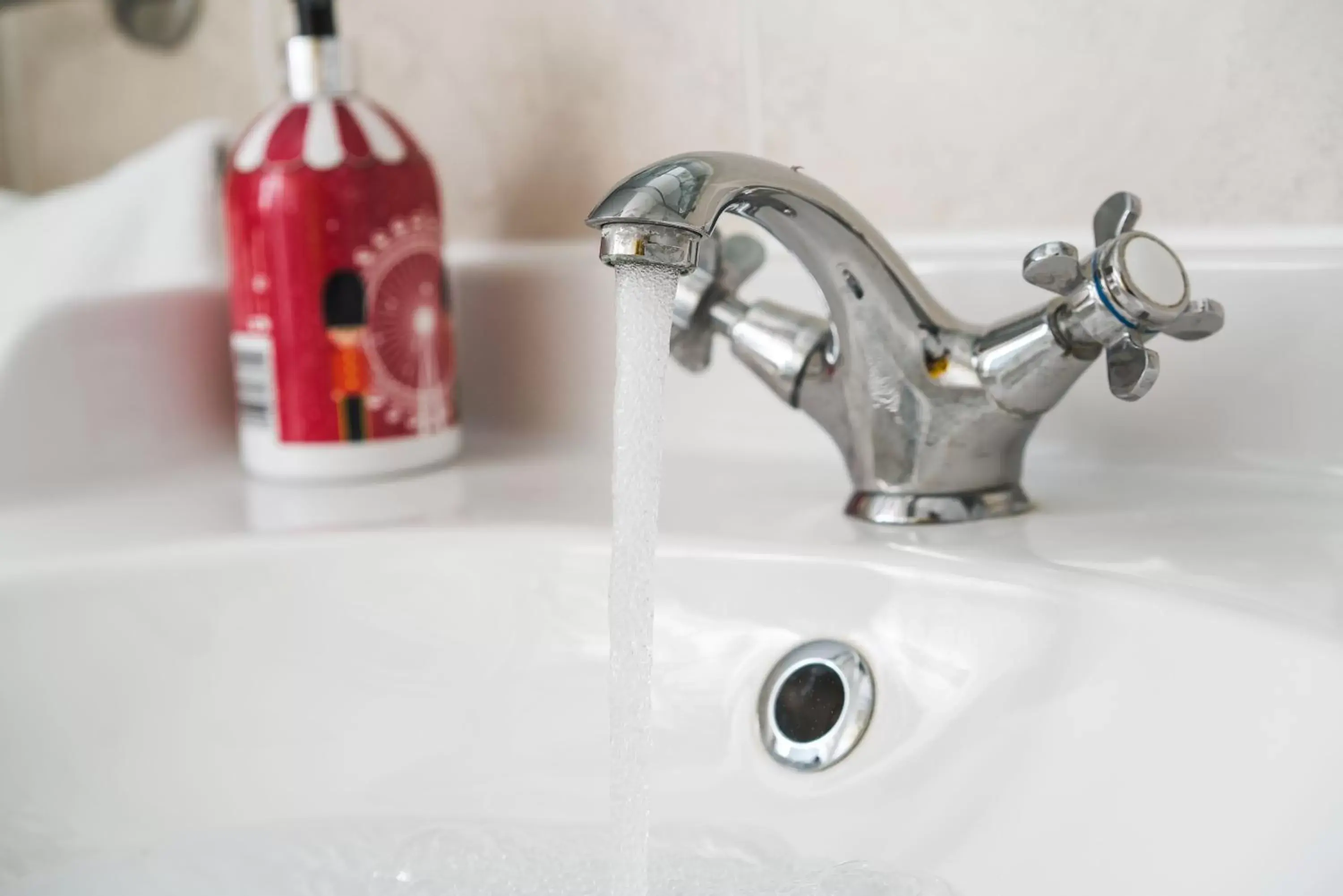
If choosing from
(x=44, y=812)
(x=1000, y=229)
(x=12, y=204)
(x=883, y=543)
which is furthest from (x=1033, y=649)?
(x=12, y=204)

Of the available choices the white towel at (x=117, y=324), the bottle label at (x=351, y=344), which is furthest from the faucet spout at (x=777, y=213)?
the white towel at (x=117, y=324)

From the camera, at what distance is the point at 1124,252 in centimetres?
37

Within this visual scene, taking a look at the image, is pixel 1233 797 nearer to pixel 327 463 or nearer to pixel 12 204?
pixel 327 463

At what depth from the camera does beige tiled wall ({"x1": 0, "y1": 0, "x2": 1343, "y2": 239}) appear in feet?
1.49

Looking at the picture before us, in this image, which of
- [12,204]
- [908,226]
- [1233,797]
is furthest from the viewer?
[12,204]

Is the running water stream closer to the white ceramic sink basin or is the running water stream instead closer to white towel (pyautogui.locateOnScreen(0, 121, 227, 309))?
the white ceramic sink basin

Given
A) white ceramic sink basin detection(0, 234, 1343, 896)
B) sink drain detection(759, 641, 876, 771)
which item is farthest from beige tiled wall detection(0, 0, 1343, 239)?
sink drain detection(759, 641, 876, 771)

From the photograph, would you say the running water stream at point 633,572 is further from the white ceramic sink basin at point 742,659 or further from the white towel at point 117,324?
the white towel at point 117,324

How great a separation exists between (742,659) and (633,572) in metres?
0.08

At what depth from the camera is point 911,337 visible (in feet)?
1.39

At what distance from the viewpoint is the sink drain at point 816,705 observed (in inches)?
15.4

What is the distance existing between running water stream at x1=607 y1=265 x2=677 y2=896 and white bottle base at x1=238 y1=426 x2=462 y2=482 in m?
0.25

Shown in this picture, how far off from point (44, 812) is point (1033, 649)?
0.31 meters

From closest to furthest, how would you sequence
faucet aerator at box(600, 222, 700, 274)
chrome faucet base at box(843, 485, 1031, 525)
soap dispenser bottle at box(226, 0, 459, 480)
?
faucet aerator at box(600, 222, 700, 274) < chrome faucet base at box(843, 485, 1031, 525) < soap dispenser bottle at box(226, 0, 459, 480)
